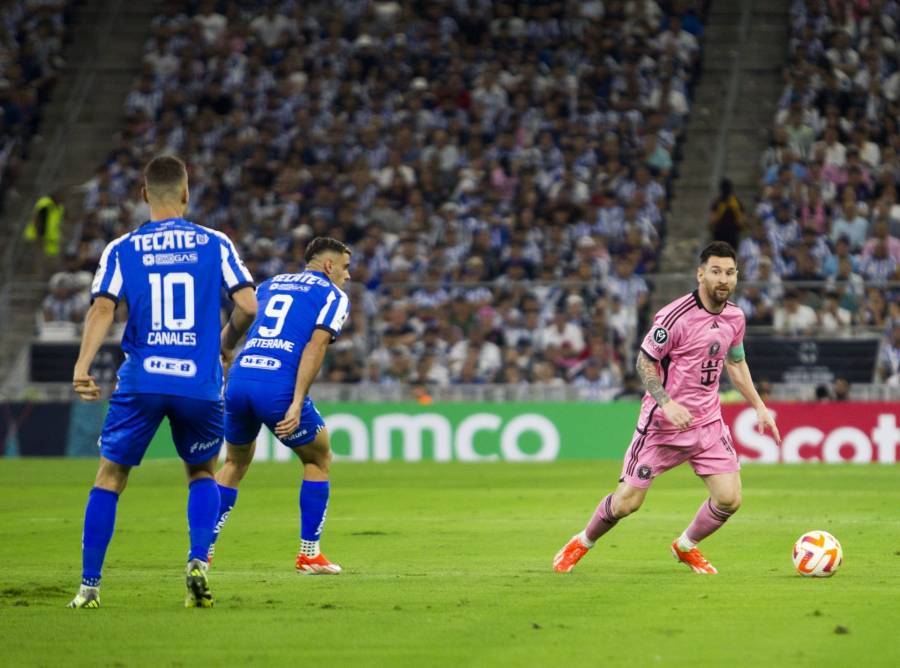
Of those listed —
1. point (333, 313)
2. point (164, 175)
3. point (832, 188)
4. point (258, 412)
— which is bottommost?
point (258, 412)

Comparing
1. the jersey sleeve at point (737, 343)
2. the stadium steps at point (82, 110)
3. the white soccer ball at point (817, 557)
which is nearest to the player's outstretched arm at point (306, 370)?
the jersey sleeve at point (737, 343)

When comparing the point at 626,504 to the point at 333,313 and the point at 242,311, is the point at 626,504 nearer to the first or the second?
the point at 333,313

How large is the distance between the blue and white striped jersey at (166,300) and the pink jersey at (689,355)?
3332 mm

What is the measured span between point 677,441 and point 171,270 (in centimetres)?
382

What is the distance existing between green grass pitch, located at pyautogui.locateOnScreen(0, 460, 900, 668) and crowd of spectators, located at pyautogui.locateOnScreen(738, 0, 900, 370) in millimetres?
6618

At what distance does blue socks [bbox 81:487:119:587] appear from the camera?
349 inches

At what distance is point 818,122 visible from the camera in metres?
30.1

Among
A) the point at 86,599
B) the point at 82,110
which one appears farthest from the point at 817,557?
the point at 82,110

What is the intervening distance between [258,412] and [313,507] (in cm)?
81

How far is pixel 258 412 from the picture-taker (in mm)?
11016

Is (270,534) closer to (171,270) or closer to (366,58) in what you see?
(171,270)

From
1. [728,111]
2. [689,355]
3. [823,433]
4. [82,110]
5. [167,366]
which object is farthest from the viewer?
[82,110]

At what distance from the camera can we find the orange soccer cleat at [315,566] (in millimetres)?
11172

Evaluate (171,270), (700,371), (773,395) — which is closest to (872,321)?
(773,395)
